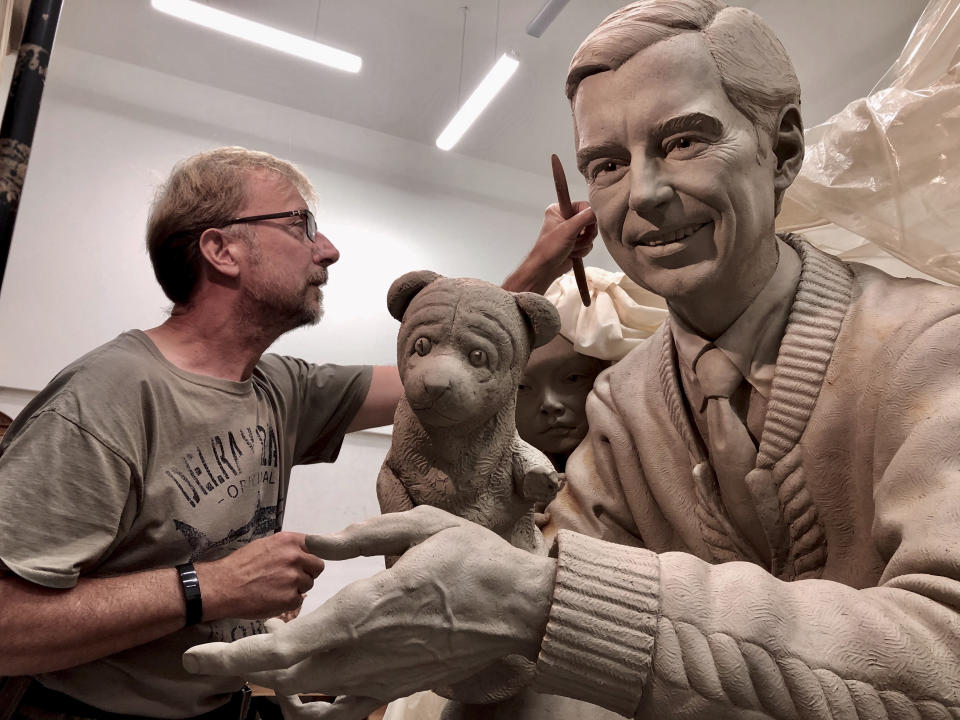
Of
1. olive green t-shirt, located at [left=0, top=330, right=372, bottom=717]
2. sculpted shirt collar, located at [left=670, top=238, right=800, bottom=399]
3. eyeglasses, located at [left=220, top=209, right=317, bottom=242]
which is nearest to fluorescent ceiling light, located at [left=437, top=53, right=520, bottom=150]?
eyeglasses, located at [left=220, top=209, right=317, bottom=242]

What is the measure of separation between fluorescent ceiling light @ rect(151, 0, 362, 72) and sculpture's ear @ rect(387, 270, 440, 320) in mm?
2652

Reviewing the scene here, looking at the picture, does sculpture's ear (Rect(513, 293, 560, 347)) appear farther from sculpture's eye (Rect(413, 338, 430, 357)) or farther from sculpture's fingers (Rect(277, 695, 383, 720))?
sculpture's fingers (Rect(277, 695, 383, 720))

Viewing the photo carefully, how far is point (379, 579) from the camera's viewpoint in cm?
80

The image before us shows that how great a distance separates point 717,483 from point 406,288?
2.02ft

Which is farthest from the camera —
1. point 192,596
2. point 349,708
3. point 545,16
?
point 545,16

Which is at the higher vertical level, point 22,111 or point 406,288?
point 22,111

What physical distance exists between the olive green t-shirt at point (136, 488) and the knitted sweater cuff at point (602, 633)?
0.92 meters

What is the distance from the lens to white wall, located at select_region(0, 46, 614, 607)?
3.74m

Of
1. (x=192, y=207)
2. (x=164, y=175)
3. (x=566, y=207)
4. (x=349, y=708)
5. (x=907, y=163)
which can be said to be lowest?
(x=349, y=708)

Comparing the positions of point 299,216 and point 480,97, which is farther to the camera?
point 480,97

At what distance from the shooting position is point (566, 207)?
5.39ft

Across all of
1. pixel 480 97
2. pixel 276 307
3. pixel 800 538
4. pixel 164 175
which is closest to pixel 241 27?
pixel 164 175

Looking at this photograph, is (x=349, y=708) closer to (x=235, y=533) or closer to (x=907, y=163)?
(x=235, y=533)

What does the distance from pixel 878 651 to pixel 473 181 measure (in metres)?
4.42
